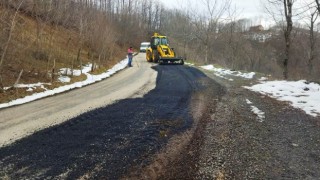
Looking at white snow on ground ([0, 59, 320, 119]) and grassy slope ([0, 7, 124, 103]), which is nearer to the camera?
white snow on ground ([0, 59, 320, 119])

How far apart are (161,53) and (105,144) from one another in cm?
2442

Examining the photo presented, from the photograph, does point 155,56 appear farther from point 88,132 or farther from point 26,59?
point 88,132

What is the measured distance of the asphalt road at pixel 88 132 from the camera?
5.31 metres

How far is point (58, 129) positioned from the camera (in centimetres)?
769

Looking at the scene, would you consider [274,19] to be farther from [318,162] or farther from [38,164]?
[38,164]

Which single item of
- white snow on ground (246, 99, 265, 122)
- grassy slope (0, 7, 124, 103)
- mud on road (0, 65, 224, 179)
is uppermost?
grassy slope (0, 7, 124, 103)

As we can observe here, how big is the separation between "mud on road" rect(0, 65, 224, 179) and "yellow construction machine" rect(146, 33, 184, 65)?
19113mm

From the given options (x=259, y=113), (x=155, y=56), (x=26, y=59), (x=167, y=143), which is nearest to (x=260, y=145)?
(x=167, y=143)

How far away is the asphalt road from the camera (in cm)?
531

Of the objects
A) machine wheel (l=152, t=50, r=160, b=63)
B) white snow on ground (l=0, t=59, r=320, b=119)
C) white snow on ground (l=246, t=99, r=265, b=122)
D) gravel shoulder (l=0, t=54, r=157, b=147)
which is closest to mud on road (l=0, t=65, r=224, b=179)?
gravel shoulder (l=0, t=54, r=157, b=147)

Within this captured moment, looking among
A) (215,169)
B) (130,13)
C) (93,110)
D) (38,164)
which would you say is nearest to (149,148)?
(215,169)

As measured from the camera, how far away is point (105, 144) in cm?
653

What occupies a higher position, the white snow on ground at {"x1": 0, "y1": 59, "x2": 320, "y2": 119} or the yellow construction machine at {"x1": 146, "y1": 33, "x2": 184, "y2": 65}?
the yellow construction machine at {"x1": 146, "y1": 33, "x2": 184, "y2": 65}

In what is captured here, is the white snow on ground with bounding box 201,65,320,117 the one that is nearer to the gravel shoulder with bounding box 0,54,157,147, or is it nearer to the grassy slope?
the gravel shoulder with bounding box 0,54,157,147
